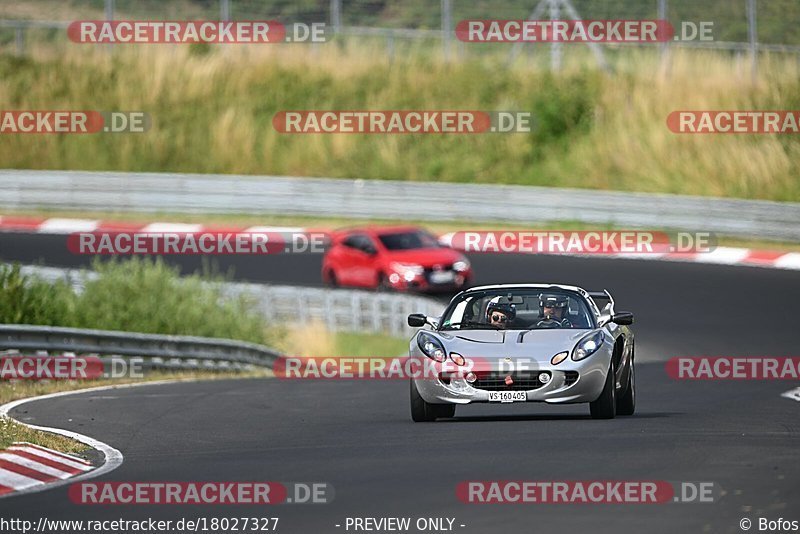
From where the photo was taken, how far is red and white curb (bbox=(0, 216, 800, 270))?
32.6 m

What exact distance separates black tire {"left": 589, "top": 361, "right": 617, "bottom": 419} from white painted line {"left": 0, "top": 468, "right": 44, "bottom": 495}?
197 inches

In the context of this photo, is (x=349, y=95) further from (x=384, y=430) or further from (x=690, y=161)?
(x=384, y=430)

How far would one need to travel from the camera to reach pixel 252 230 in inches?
1451

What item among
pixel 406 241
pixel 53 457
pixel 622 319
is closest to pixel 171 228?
pixel 406 241

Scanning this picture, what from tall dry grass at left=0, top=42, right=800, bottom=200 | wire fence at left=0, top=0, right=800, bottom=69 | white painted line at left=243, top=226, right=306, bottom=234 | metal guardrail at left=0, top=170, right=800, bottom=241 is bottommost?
white painted line at left=243, top=226, right=306, bottom=234

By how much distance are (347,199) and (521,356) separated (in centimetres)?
2587

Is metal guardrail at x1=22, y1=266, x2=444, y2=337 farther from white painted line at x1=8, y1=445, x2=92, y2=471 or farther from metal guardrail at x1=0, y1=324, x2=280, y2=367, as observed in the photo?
white painted line at x1=8, y1=445, x2=92, y2=471

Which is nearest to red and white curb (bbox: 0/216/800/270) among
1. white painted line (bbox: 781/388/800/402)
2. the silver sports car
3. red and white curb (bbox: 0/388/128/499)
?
white painted line (bbox: 781/388/800/402)

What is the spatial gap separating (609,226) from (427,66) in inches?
499

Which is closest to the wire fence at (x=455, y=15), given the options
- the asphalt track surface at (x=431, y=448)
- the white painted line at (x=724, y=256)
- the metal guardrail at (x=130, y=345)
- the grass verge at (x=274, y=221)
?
the grass verge at (x=274, y=221)

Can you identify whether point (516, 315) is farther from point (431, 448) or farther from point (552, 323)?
point (431, 448)

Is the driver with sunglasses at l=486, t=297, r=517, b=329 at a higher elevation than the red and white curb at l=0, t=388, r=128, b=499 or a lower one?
higher

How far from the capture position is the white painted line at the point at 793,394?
17062 millimetres

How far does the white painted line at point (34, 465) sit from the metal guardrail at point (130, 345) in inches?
349
